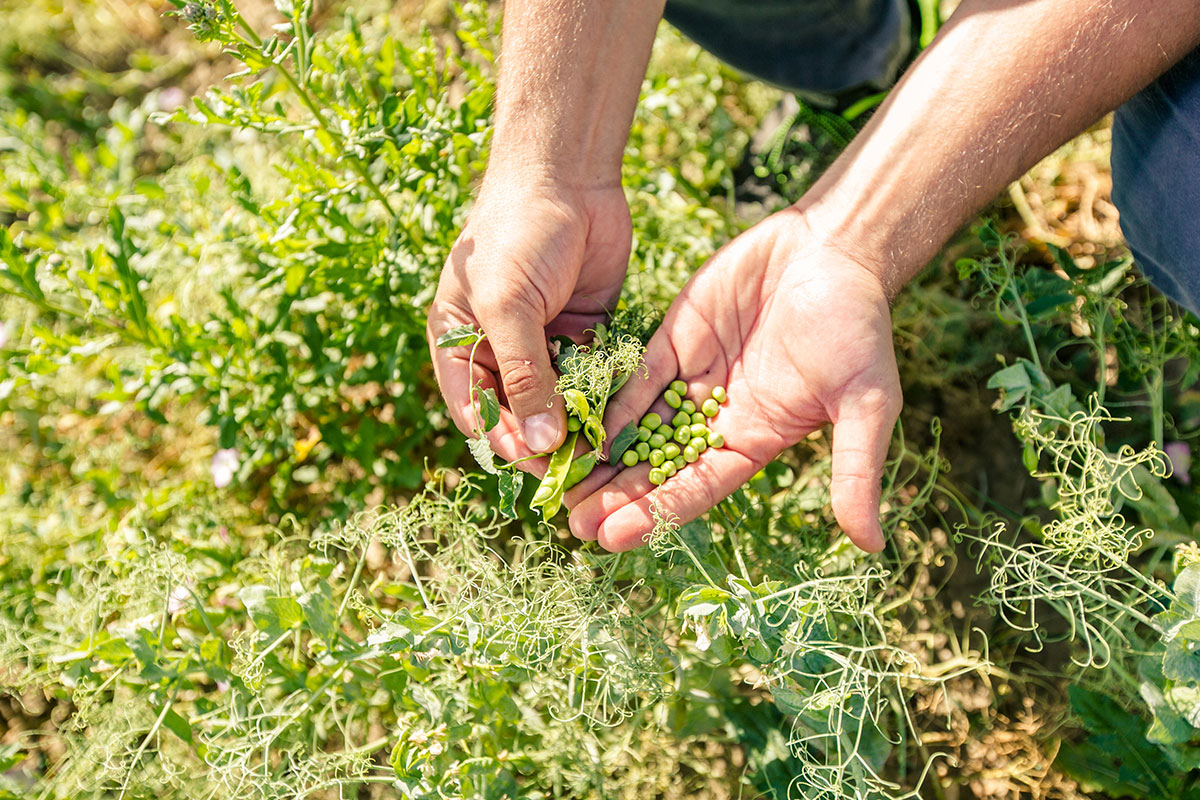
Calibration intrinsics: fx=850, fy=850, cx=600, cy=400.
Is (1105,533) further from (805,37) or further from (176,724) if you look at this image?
(176,724)

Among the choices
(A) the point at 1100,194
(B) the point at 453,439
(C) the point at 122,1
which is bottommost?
(B) the point at 453,439

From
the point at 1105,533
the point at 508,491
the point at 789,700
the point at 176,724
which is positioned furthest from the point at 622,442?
the point at 176,724

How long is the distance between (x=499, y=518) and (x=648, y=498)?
783mm

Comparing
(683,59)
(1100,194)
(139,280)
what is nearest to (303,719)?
(139,280)

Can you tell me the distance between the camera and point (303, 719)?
1790mm

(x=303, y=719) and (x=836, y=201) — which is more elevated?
(x=836, y=201)

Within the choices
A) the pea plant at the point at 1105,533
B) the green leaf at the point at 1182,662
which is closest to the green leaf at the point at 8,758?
the pea plant at the point at 1105,533

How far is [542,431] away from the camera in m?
1.71

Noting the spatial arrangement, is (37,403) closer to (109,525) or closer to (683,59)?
(109,525)

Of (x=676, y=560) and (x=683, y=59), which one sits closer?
(x=676, y=560)

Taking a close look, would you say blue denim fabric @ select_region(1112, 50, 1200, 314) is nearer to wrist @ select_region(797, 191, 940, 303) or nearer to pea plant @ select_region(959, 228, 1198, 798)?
pea plant @ select_region(959, 228, 1198, 798)

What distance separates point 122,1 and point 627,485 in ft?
10.1

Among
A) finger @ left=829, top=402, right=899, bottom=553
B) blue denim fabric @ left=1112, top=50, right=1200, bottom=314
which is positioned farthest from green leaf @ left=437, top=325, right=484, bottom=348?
blue denim fabric @ left=1112, top=50, right=1200, bottom=314

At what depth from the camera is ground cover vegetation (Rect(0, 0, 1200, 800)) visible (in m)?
1.59
